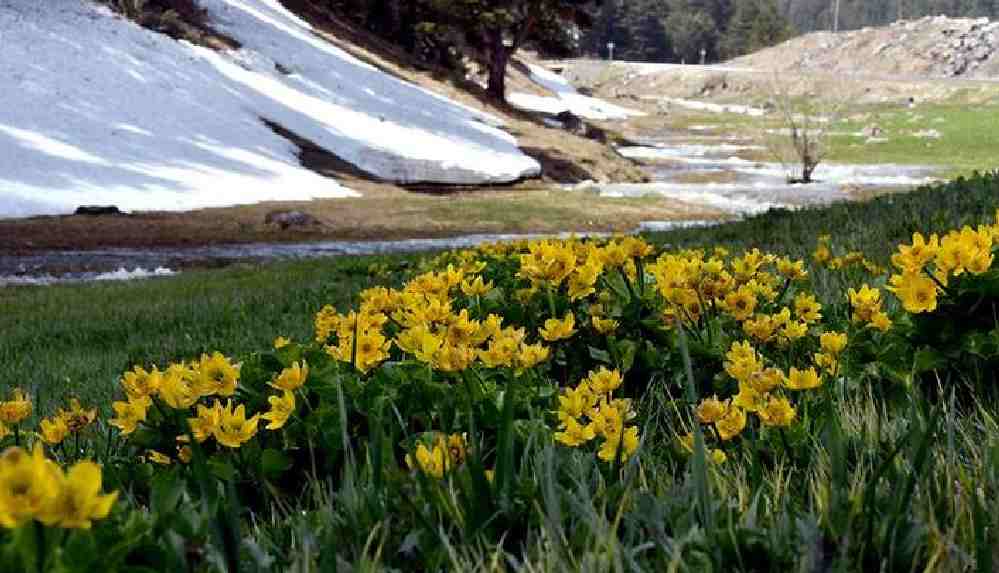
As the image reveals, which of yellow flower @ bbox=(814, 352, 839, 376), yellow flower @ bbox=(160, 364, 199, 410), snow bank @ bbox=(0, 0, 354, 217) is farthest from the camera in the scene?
snow bank @ bbox=(0, 0, 354, 217)

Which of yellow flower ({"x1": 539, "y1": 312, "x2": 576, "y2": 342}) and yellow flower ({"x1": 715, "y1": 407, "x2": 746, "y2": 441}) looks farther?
yellow flower ({"x1": 539, "y1": 312, "x2": 576, "y2": 342})

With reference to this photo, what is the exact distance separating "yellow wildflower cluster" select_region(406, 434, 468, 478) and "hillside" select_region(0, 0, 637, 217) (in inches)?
721

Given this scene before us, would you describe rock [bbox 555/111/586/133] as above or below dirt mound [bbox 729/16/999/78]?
below

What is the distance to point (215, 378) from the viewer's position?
6.48 feet

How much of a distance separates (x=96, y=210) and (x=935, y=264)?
60.4 ft

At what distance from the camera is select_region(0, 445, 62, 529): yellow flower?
2.76ft

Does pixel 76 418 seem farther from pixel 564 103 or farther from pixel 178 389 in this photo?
pixel 564 103

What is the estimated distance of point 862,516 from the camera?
1.26 metres

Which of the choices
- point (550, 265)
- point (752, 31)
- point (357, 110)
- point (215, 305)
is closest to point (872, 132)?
point (357, 110)

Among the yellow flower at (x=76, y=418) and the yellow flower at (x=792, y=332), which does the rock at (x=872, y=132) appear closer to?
the yellow flower at (x=792, y=332)

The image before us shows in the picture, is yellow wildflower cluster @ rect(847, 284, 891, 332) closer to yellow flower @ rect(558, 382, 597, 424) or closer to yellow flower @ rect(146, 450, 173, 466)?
yellow flower @ rect(558, 382, 597, 424)

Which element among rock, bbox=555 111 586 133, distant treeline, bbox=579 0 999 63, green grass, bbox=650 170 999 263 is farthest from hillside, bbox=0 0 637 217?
distant treeline, bbox=579 0 999 63

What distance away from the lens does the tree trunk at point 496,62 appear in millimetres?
42750

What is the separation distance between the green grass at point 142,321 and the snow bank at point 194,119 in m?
9.60
